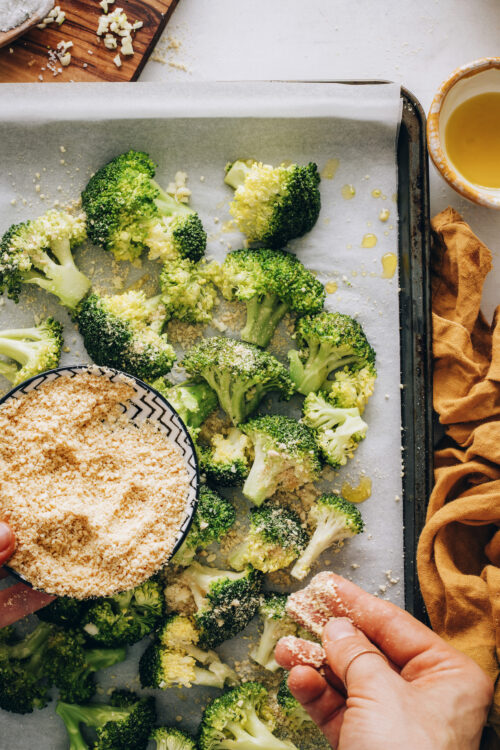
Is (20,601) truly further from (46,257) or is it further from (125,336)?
(46,257)

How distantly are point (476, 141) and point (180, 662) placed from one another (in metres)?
2.23

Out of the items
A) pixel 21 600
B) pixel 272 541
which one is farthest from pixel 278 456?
pixel 21 600

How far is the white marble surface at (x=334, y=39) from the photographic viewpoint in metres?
2.68

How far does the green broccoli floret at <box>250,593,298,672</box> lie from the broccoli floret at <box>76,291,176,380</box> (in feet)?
3.08

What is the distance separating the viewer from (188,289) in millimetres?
2514

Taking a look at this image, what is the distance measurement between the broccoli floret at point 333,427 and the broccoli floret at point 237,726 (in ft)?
2.98

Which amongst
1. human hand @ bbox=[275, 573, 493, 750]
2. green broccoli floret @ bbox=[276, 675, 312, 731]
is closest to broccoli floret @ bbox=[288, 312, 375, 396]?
human hand @ bbox=[275, 573, 493, 750]

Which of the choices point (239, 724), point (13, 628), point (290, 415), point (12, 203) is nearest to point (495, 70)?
point (290, 415)

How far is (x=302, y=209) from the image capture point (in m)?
2.49

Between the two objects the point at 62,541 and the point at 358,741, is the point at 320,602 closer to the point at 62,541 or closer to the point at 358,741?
the point at 358,741

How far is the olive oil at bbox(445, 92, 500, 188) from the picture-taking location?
2.59 metres

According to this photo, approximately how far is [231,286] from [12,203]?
900 millimetres

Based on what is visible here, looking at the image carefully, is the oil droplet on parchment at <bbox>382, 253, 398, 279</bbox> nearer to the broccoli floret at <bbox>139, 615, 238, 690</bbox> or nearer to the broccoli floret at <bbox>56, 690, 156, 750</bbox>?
the broccoli floret at <bbox>139, 615, 238, 690</bbox>

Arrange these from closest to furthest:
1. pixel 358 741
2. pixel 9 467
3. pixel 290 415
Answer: pixel 358 741
pixel 9 467
pixel 290 415
